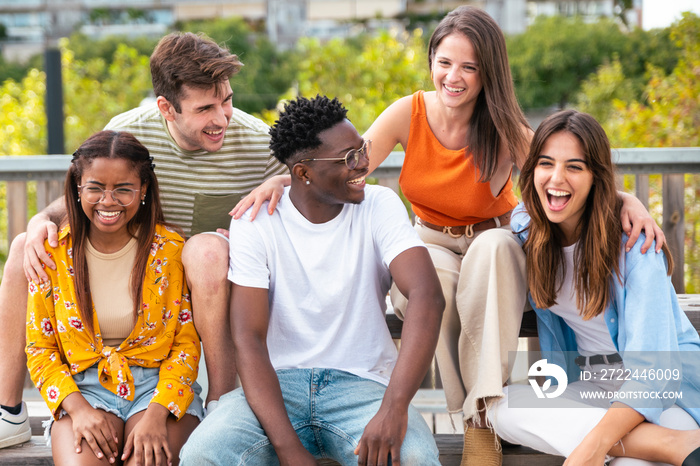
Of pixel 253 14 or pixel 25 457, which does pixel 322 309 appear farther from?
pixel 253 14

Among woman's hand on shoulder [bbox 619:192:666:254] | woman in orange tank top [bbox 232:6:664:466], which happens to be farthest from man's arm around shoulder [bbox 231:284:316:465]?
woman's hand on shoulder [bbox 619:192:666:254]

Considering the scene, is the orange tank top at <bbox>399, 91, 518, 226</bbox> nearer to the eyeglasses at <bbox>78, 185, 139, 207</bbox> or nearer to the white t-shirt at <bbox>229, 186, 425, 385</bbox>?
the white t-shirt at <bbox>229, 186, 425, 385</bbox>

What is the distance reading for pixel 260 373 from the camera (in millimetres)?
2123

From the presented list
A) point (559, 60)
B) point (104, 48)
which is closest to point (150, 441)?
point (559, 60)

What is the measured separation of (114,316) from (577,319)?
1.50 m

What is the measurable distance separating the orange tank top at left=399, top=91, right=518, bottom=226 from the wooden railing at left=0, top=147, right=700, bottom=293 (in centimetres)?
55

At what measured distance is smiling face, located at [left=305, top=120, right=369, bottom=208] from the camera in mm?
2254

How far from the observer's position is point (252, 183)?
2730mm

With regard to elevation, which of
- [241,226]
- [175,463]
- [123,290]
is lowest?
[175,463]

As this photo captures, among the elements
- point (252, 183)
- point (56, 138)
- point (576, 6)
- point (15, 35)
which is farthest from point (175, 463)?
point (15, 35)

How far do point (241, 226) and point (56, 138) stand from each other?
10.3 ft

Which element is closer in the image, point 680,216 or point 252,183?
point 252,183

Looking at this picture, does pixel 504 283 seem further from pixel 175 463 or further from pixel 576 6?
pixel 576 6

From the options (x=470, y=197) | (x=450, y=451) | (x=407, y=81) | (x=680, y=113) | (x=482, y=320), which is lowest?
(x=450, y=451)
